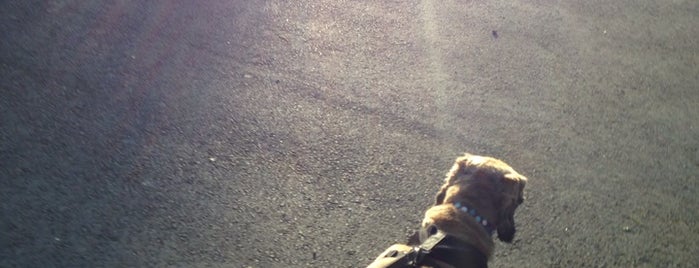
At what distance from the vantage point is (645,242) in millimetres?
5668

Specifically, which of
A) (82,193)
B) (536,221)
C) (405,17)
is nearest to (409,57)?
(405,17)

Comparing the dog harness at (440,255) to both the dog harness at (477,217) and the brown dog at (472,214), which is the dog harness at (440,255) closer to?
the brown dog at (472,214)

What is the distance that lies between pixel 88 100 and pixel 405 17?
324 cm

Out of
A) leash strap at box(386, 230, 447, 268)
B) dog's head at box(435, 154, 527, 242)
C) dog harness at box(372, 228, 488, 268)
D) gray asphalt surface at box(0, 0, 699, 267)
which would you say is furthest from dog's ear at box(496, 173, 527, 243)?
gray asphalt surface at box(0, 0, 699, 267)

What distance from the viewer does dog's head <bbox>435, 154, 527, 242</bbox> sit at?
12.9ft

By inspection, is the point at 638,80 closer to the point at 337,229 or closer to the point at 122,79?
the point at 337,229

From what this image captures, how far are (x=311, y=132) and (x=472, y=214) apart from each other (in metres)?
2.26

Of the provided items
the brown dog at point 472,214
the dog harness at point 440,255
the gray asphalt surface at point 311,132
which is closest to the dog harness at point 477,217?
the brown dog at point 472,214

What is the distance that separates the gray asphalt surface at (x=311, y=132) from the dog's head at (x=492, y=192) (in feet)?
3.68

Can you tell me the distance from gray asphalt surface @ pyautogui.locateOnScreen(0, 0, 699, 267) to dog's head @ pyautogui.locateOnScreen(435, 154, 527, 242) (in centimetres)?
112

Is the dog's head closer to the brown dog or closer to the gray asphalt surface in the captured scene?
the brown dog

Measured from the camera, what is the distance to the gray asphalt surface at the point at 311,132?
4887mm

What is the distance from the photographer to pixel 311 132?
19.5 ft

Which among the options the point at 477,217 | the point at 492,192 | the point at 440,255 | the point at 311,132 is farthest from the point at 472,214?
the point at 311,132
